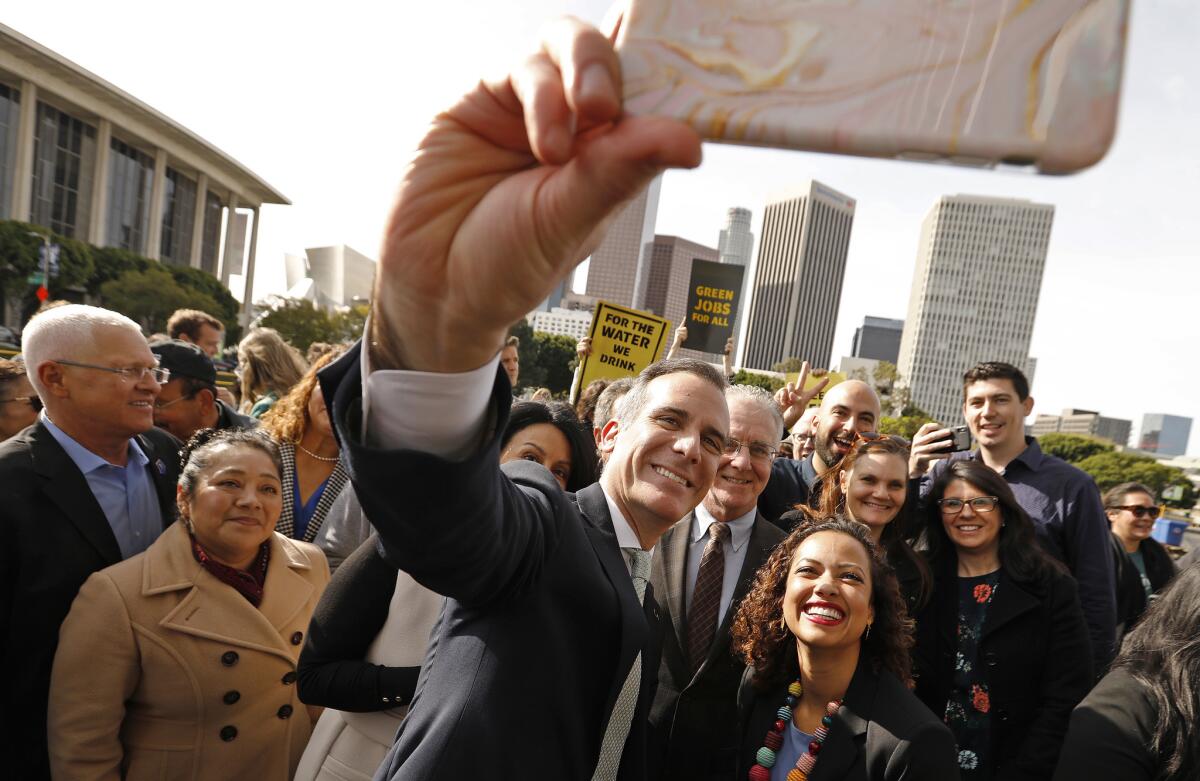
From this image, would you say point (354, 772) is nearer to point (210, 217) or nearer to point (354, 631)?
point (354, 631)

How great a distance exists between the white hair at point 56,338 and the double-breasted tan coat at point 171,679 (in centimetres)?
78

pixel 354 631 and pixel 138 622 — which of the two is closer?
pixel 354 631

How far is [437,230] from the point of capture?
952 mm

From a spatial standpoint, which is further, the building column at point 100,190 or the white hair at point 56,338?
the building column at point 100,190

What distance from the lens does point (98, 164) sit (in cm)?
5562

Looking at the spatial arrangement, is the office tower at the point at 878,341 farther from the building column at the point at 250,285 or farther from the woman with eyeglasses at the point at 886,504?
the woman with eyeglasses at the point at 886,504

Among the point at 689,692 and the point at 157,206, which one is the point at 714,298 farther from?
the point at 157,206

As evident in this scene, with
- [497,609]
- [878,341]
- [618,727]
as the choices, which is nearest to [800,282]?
[878,341]

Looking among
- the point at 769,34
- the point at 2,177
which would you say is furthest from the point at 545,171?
the point at 2,177

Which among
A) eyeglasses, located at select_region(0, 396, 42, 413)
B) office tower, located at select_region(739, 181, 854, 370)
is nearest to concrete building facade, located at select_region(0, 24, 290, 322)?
eyeglasses, located at select_region(0, 396, 42, 413)

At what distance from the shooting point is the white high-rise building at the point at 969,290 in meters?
114

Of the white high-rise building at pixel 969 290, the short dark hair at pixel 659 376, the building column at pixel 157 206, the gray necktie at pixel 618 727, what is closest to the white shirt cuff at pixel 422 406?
the gray necktie at pixel 618 727

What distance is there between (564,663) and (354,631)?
3.22 ft

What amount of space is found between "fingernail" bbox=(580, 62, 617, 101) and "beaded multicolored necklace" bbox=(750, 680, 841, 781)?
2.32 metres
